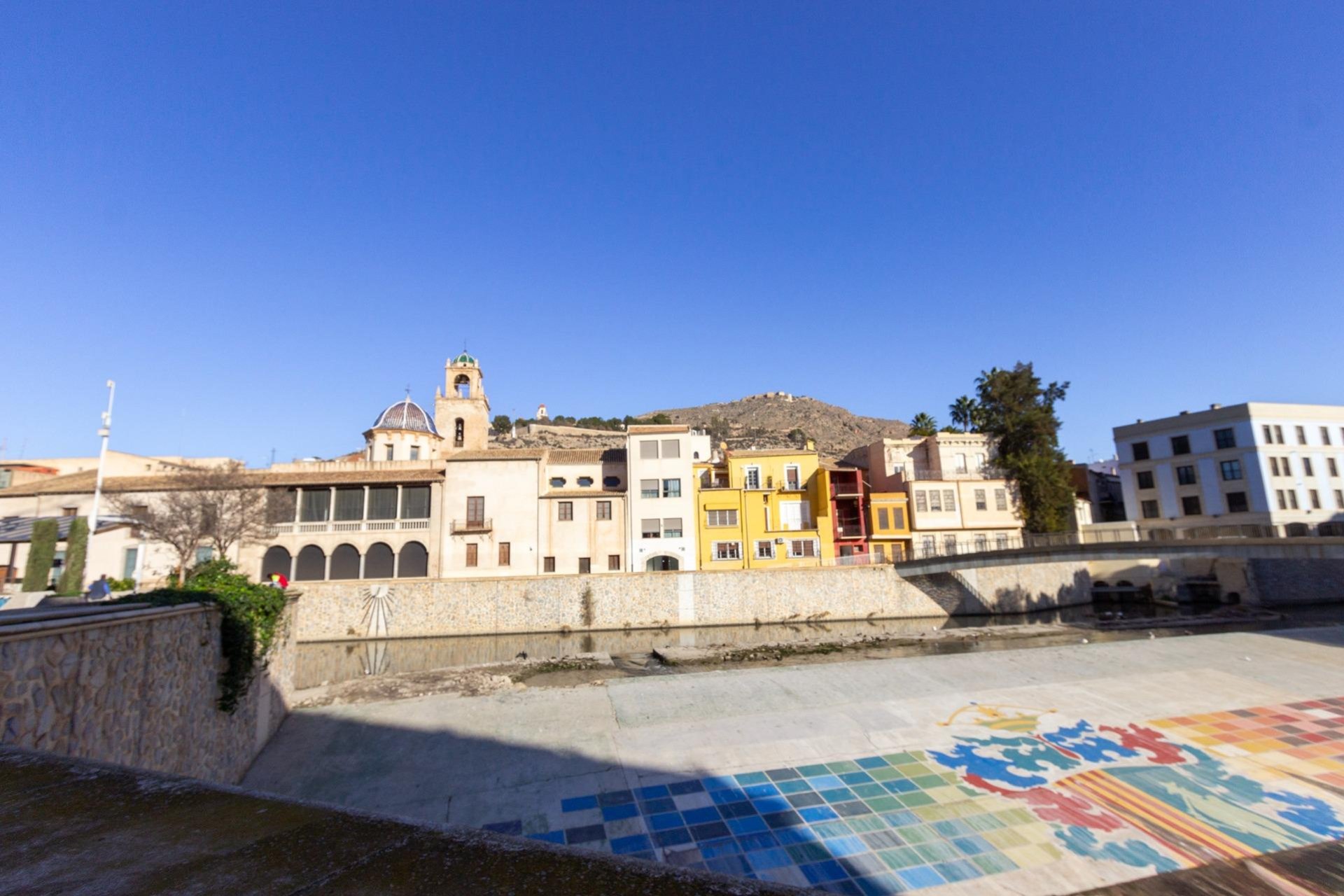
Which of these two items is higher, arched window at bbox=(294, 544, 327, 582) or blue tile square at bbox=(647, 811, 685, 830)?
arched window at bbox=(294, 544, 327, 582)

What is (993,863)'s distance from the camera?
895 cm

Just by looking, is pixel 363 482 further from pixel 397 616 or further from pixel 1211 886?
pixel 1211 886

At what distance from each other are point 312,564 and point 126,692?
34.5 metres

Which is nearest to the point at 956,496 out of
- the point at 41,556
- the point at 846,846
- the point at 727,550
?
the point at 727,550

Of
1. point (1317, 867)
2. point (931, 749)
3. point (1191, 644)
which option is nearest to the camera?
point (1317, 867)

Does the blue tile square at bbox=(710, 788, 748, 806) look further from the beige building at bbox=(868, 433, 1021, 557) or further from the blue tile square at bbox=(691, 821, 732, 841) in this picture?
the beige building at bbox=(868, 433, 1021, 557)

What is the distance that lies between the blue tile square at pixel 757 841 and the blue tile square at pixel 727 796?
1.01 meters

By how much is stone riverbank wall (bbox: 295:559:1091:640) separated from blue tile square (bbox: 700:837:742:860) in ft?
84.1

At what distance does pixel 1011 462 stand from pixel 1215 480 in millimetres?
14038

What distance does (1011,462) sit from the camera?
4266cm

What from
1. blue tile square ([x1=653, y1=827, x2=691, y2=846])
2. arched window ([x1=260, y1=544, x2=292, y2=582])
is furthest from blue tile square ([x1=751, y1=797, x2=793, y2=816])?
arched window ([x1=260, y1=544, x2=292, y2=582])

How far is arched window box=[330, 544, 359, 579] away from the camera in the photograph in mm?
37500

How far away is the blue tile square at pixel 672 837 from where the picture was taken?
9.52m

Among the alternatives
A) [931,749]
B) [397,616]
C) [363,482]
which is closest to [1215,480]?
[931,749]
